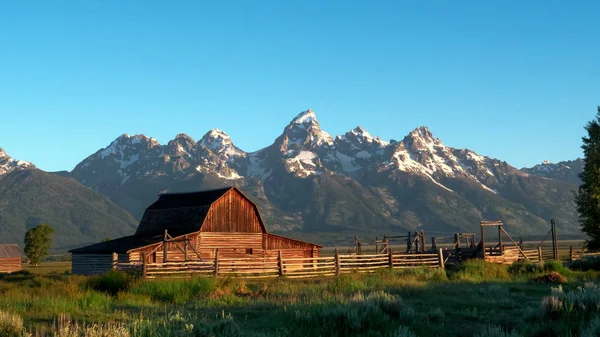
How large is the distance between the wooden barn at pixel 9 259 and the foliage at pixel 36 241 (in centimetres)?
806

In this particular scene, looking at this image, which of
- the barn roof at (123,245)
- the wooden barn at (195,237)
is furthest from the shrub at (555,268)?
the barn roof at (123,245)

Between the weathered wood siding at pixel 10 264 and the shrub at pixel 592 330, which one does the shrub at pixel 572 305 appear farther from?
the weathered wood siding at pixel 10 264

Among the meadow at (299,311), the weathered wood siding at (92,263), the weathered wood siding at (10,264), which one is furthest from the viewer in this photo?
the weathered wood siding at (10,264)

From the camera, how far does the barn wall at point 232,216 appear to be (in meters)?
51.6

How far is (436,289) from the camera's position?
22.9 meters

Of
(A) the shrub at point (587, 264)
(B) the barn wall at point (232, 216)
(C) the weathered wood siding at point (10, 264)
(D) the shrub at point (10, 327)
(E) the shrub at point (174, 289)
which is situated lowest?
(C) the weathered wood siding at point (10, 264)

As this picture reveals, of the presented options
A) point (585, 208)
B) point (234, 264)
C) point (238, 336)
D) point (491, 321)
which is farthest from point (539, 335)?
point (585, 208)

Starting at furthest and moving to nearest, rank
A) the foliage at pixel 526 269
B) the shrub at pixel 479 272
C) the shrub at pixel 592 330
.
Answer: the foliage at pixel 526 269 < the shrub at pixel 479 272 < the shrub at pixel 592 330

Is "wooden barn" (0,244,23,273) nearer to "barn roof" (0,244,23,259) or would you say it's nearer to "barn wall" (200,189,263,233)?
"barn roof" (0,244,23,259)

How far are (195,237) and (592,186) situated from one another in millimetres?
27589

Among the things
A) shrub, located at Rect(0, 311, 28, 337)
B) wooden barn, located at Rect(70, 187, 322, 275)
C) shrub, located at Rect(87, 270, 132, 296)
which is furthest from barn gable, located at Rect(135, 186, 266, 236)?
shrub, located at Rect(0, 311, 28, 337)

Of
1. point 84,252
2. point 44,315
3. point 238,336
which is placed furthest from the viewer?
point 84,252

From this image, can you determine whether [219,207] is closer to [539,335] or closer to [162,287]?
[162,287]

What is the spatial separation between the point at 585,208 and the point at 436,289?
2153 cm
